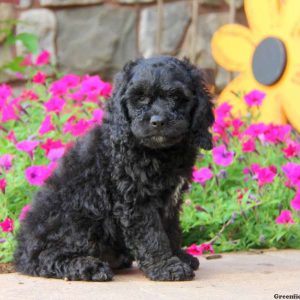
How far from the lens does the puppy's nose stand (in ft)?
11.7

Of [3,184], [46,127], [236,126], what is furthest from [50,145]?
[236,126]

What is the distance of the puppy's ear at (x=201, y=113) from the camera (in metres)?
3.79

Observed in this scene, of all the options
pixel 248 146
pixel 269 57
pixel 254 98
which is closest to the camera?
pixel 248 146

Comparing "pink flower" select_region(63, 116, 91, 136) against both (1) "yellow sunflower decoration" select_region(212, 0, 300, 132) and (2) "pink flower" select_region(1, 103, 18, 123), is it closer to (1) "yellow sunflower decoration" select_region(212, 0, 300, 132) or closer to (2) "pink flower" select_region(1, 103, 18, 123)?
(2) "pink flower" select_region(1, 103, 18, 123)

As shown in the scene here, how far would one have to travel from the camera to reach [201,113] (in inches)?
150

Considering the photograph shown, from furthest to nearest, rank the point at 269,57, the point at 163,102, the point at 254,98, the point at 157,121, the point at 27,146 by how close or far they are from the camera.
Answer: the point at 269,57 < the point at 254,98 < the point at 27,146 < the point at 163,102 < the point at 157,121

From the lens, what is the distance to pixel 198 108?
3.80 m

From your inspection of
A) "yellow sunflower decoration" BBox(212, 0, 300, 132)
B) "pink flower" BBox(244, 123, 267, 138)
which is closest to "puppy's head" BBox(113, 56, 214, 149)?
"pink flower" BBox(244, 123, 267, 138)

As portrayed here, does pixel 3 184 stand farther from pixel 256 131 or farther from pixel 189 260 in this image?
pixel 256 131

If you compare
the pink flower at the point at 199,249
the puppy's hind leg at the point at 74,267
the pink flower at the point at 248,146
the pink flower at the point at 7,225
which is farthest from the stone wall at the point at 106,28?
the puppy's hind leg at the point at 74,267

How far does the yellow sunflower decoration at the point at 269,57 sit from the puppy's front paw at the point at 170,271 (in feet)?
8.66

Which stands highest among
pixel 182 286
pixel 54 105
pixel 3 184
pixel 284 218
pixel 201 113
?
pixel 54 105

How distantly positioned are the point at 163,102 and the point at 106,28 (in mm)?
4247

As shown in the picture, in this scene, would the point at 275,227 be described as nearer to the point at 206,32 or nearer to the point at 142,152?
the point at 142,152
